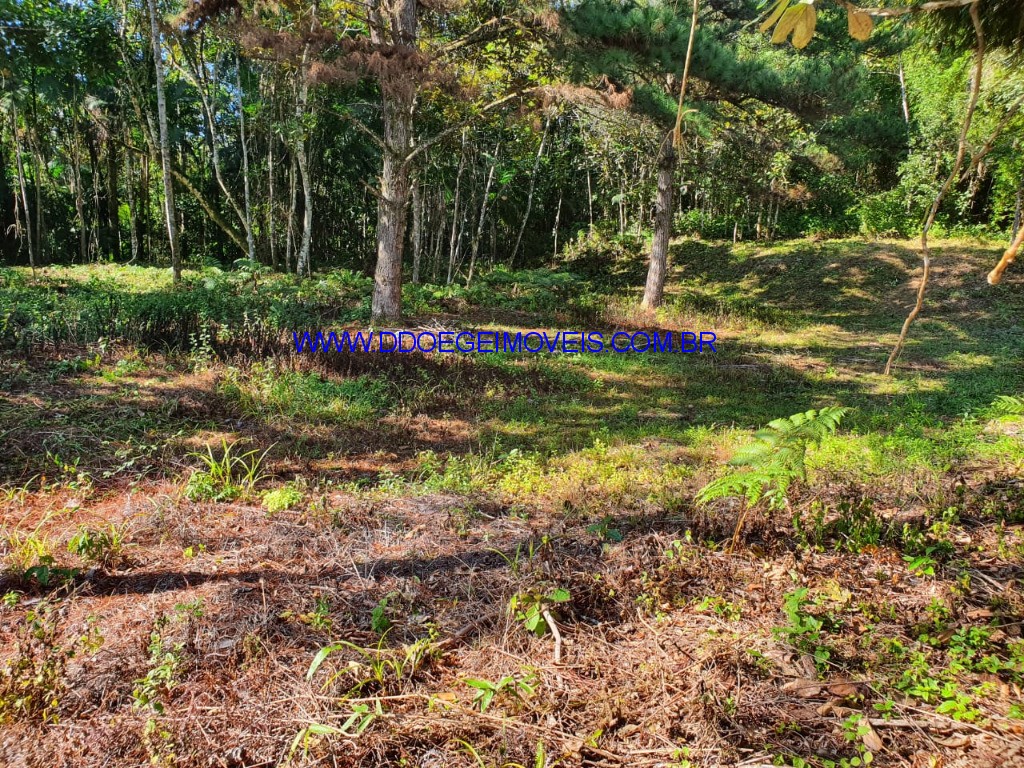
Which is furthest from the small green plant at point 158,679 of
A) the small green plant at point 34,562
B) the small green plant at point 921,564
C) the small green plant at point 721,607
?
the small green plant at point 921,564

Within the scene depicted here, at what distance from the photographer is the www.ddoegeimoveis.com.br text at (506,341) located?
26.7 ft

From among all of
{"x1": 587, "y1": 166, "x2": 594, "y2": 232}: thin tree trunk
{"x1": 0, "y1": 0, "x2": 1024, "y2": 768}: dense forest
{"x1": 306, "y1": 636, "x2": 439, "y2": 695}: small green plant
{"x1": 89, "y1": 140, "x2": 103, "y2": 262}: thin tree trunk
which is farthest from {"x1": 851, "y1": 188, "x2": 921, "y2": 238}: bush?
{"x1": 89, "y1": 140, "x2": 103, "y2": 262}: thin tree trunk

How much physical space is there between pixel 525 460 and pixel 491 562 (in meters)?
1.75

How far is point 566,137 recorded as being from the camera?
750 inches

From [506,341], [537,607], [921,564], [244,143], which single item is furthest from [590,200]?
[537,607]

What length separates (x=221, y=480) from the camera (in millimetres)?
4027

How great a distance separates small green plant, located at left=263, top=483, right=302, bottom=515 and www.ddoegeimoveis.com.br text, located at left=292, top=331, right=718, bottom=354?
3.93m

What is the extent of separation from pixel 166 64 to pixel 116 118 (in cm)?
280

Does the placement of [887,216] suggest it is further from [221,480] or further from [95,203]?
[95,203]

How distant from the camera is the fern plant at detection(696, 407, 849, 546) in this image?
8.59ft

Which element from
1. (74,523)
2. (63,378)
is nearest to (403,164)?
(63,378)

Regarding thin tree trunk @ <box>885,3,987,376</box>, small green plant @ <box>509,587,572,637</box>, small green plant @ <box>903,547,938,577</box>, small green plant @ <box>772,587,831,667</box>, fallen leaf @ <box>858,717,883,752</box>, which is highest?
thin tree trunk @ <box>885,3,987,376</box>

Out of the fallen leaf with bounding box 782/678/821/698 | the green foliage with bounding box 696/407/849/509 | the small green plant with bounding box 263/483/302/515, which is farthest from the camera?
the small green plant with bounding box 263/483/302/515

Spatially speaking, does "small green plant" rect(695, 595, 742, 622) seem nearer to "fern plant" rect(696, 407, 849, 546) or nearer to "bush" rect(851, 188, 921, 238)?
"fern plant" rect(696, 407, 849, 546)
